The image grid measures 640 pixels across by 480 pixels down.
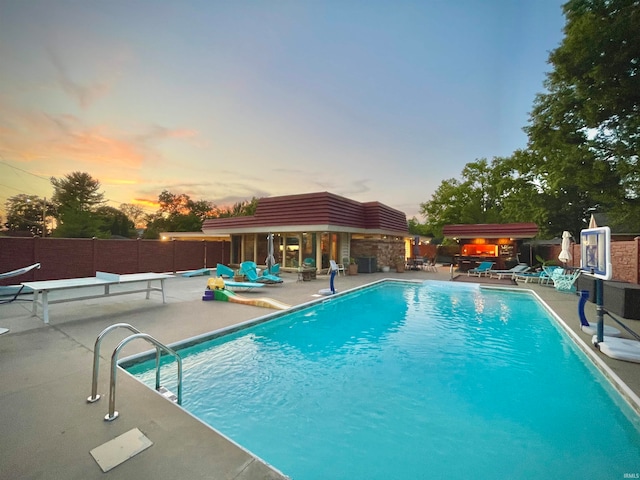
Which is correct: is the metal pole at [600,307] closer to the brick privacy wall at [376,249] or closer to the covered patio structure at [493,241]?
the brick privacy wall at [376,249]

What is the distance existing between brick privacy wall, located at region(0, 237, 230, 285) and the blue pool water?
10027mm

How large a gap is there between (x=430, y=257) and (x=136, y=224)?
180ft

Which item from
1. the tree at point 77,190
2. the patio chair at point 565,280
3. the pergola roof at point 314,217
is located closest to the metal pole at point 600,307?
the patio chair at point 565,280

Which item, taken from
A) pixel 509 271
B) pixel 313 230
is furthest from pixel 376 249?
pixel 509 271

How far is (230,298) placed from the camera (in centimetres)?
841

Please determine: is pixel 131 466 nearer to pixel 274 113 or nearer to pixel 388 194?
pixel 274 113

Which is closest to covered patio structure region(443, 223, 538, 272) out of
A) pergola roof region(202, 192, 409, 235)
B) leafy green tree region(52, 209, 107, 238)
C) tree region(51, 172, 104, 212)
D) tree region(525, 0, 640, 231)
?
pergola roof region(202, 192, 409, 235)

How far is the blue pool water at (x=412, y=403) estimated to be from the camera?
102 inches

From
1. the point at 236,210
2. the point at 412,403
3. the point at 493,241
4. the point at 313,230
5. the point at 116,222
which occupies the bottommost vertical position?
the point at 412,403

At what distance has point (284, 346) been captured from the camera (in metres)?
5.46

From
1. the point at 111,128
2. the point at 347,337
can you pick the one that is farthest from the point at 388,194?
the point at 347,337

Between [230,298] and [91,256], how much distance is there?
8216 mm

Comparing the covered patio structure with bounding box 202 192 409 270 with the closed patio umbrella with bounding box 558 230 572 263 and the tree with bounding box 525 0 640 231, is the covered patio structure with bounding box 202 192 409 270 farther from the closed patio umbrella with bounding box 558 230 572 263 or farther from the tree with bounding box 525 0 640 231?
the tree with bounding box 525 0 640 231

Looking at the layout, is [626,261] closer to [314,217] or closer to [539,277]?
[539,277]
